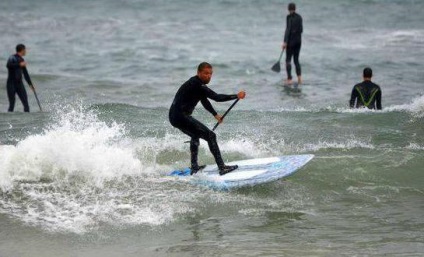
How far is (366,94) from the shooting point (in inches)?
547

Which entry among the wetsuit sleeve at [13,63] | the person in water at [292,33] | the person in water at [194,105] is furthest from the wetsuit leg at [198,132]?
the person in water at [292,33]

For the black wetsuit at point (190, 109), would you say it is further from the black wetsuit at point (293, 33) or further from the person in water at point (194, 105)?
the black wetsuit at point (293, 33)

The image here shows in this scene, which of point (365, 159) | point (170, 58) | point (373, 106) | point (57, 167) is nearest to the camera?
point (57, 167)

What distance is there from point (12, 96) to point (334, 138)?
7.75 m

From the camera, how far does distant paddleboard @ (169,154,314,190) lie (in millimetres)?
10055

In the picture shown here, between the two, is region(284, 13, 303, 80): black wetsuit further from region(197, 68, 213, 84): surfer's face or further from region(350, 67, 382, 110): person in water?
region(197, 68, 213, 84): surfer's face

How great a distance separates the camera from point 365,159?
38.1 ft

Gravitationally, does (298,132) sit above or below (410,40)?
below

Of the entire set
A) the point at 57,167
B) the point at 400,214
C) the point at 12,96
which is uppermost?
the point at 12,96

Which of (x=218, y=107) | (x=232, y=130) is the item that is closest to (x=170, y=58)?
(x=218, y=107)

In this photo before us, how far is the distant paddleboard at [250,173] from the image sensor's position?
10055 millimetres

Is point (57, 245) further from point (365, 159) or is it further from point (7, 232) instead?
point (365, 159)

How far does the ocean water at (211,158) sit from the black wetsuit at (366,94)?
37 cm

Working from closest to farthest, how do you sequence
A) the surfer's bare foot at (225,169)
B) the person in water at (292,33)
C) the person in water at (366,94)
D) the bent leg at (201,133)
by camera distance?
the bent leg at (201,133) < the surfer's bare foot at (225,169) < the person in water at (366,94) < the person in water at (292,33)
